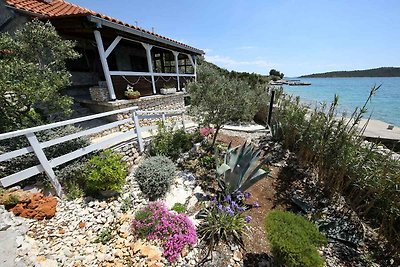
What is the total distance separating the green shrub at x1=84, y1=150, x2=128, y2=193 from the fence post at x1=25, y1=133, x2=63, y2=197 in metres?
0.43

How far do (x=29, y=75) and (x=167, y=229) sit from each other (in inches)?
166

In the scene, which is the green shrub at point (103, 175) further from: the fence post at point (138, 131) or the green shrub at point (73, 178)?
the fence post at point (138, 131)

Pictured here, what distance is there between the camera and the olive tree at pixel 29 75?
351cm

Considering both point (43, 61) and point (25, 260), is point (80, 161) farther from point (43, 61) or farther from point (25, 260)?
point (43, 61)

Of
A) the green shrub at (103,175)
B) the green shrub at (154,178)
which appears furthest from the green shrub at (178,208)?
the green shrub at (103,175)

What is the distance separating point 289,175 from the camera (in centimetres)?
463

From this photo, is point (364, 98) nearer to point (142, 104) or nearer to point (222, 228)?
point (142, 104)

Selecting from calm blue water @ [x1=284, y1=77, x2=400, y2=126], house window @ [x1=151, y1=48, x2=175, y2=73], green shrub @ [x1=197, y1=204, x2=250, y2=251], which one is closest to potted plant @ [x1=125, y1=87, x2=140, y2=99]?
house window @ [x1=151, y1=48, x2=175, y2=73]

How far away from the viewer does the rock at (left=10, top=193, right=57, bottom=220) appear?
260cm

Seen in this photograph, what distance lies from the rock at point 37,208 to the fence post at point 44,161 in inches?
9.5

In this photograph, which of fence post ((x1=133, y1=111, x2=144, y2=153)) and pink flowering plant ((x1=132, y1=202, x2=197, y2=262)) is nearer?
pink flowering plant ((x1=132, y1=202, x2=197, y2=262))

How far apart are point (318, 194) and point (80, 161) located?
513 centimetres

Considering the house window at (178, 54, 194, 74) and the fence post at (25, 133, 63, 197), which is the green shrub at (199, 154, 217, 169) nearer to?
the fence post at (25, 133, 63, 197)

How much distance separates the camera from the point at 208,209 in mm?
3299
